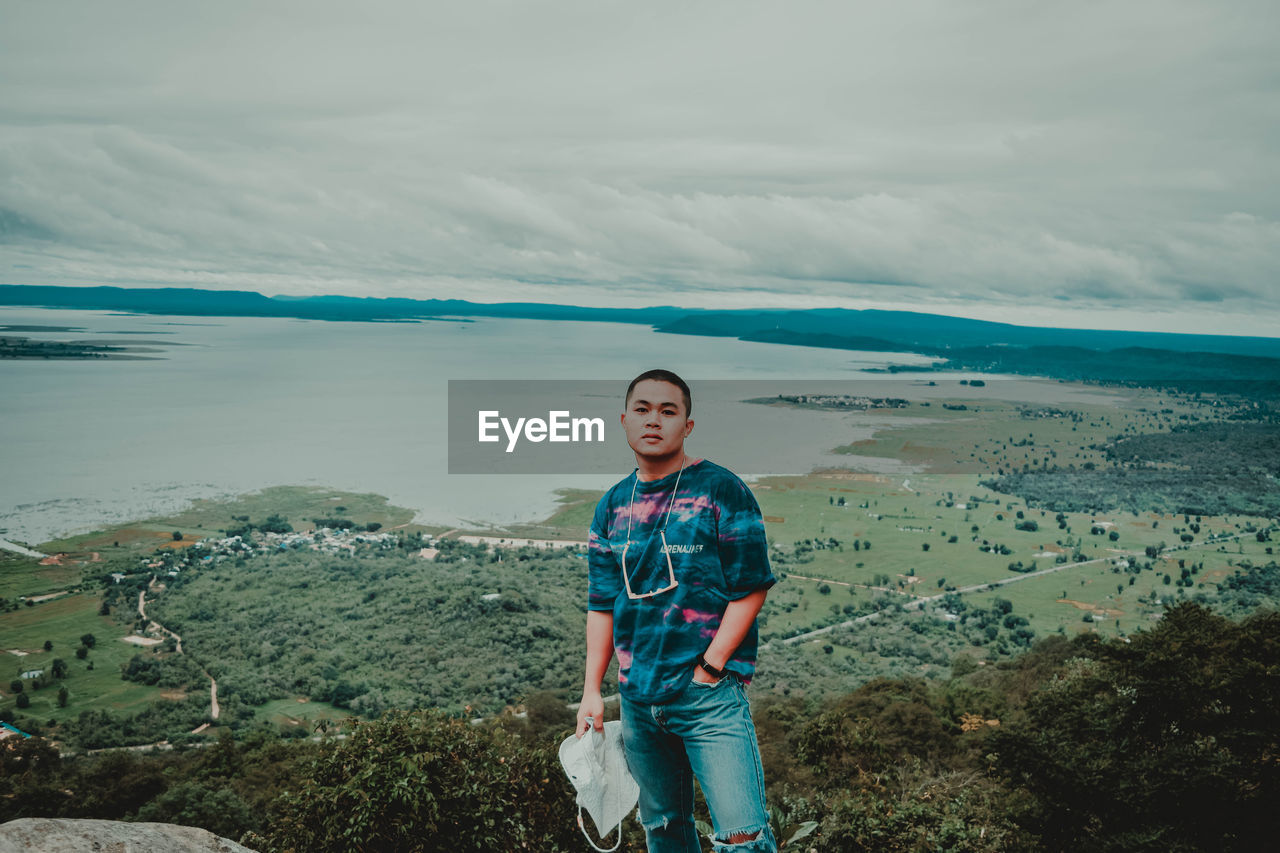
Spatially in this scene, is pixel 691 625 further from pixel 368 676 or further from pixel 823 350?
pixel 823 350

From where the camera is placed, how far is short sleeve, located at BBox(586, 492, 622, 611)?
3.06 m

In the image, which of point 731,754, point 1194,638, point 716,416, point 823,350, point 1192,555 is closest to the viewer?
point 731,754

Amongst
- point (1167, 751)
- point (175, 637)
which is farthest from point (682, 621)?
point (175, 637)

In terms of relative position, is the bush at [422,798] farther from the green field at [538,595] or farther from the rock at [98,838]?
the green field at [538,595]

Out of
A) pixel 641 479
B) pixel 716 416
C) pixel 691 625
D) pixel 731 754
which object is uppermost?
pixel 641 479

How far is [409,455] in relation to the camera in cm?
9994

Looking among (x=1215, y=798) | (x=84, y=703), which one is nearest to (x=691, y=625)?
(x=1215, y=798)

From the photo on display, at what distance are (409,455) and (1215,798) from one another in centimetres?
9840

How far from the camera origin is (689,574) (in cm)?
279

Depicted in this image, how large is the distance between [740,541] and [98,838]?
3.53 m

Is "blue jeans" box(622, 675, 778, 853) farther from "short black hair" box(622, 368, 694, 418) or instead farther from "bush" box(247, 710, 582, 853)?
"bush" box(247, 710, 582, 853)

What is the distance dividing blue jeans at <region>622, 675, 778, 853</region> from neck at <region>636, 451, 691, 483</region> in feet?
2.44

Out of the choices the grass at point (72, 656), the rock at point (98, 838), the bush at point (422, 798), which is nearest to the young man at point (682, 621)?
the rock at point (98, 838)

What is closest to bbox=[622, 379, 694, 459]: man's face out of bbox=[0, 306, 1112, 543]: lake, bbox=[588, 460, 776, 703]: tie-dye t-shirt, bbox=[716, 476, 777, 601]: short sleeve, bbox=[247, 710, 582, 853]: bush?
bbox=[588, 460, 776, 703]: tie-dye t-shirt
